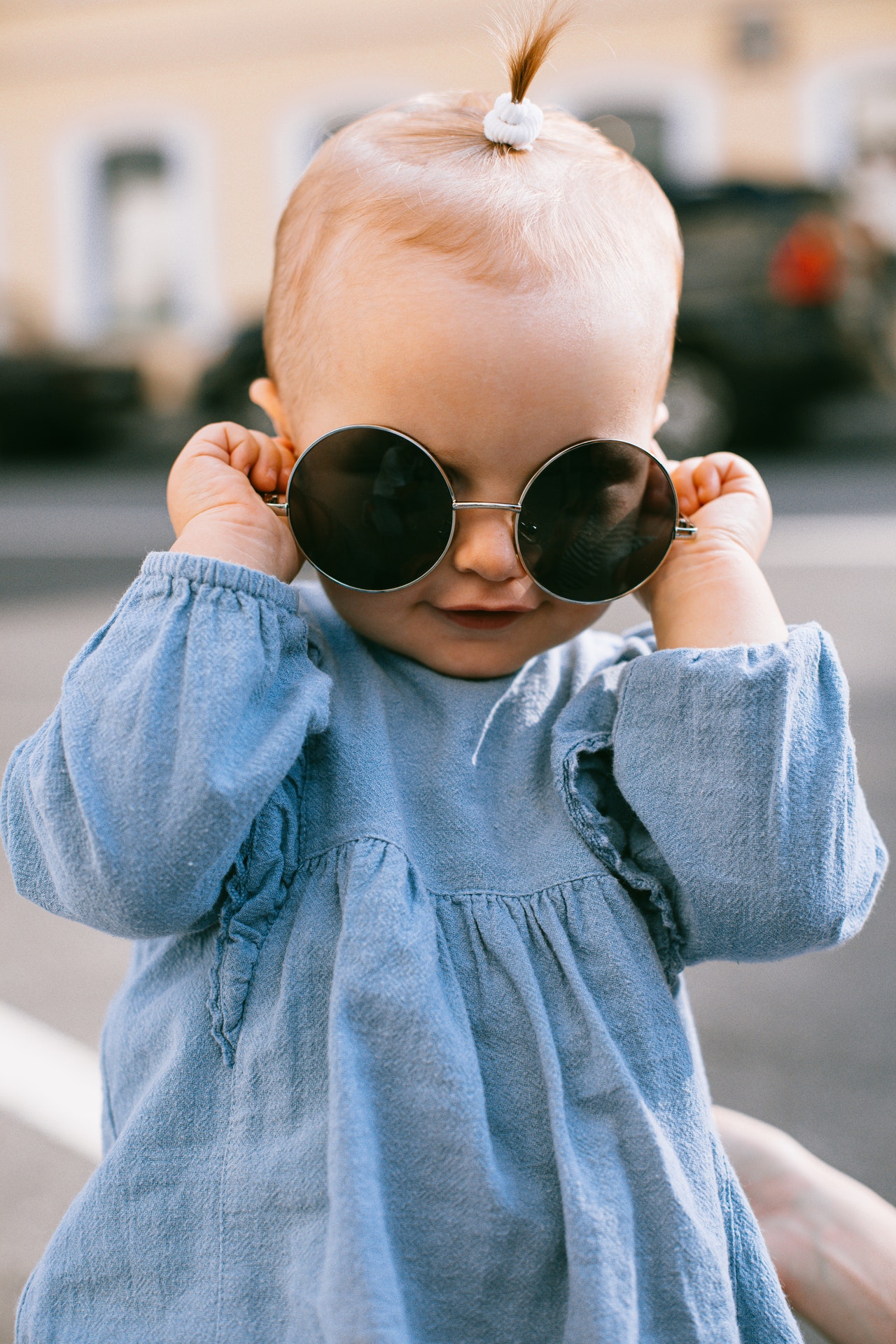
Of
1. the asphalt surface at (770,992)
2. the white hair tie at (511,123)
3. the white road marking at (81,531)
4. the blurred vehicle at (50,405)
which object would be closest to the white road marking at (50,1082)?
the asphalt surface at (770,992)

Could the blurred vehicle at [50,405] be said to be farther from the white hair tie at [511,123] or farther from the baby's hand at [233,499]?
the white hair tie at [511,123]

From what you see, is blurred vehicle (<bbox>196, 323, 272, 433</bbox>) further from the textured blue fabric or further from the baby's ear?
the textured blue fabric

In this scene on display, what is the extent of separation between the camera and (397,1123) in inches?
42.7

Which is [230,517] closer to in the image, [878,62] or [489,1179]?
[489,1179]

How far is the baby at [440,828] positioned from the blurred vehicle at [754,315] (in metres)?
6.99

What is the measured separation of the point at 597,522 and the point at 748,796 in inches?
11.7

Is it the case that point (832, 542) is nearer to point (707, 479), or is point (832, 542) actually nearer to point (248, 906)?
point (707, 479)

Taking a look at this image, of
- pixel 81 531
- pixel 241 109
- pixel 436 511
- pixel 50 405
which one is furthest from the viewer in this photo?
pixel 241 109

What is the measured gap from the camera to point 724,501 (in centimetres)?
141

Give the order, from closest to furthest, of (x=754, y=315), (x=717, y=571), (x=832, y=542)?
(x=717, y=571) < (x=832, y=542) < (x=754, y=315)

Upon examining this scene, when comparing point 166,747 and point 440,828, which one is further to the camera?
point 440,828

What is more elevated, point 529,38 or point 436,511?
point 529,38

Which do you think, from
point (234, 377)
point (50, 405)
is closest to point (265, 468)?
point (234, 377)

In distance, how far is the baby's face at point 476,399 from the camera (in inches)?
45.1
